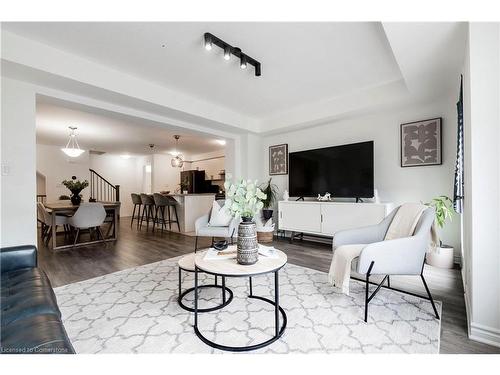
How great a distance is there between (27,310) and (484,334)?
2665 mm

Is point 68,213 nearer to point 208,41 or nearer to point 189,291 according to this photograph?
point 189,291

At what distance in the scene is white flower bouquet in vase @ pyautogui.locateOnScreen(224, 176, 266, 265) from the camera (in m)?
1.72

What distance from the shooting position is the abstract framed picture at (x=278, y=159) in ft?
15.8

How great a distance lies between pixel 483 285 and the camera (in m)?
1.55

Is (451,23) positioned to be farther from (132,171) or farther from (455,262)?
(132,171)

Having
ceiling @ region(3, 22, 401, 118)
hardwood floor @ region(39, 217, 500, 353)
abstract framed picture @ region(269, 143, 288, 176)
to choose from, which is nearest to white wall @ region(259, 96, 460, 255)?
abstract framed picture @ region(269, 143, 288, 176)

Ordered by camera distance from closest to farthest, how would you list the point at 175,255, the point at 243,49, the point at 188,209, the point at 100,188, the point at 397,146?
the point at 243,49 < the point at 397,146 < the point at 175,255 < the point at 188,209 < the point at 100,188

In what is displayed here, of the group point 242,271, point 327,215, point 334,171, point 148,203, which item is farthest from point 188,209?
point 242,271

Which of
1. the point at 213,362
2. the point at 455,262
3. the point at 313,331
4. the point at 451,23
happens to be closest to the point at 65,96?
the point at 213,362

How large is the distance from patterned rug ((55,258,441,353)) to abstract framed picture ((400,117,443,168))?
1972mm

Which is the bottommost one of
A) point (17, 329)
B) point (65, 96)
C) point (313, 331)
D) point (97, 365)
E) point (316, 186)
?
point (313, 331)

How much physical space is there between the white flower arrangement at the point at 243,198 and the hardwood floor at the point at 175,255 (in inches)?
57.7

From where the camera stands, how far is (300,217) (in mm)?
4211

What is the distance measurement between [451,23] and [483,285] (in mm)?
1775
